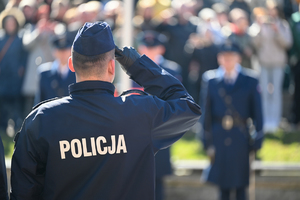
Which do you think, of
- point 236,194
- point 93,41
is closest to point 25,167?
point 93,41

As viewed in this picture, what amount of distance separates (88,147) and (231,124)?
3.42 m

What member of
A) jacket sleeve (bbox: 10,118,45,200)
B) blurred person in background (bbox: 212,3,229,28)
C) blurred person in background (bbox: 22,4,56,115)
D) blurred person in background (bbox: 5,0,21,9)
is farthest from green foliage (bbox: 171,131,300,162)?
jacket sleeve (bbox: 10,118,45,200)

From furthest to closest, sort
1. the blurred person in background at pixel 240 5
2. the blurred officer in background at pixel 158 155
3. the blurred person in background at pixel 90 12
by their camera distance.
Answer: the blurred person in background at pixel 240 5
the blurred person in background at pixel 90 12
the blurred officer in background at pixel 158 155

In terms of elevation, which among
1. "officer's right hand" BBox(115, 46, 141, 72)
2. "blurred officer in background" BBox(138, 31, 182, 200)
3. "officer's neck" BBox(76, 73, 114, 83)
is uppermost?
"officer's right hand" BBox(115, 46, 141, 72)

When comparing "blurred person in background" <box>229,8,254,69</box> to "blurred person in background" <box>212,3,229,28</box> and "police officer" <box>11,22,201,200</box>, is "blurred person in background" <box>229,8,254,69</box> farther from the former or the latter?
"police officer" <box>11,22,201,200</box>

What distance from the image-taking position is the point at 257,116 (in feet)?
18.0

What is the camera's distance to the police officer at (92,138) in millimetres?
2422

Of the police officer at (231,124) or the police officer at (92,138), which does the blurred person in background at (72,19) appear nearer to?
the police officer at (231,124)

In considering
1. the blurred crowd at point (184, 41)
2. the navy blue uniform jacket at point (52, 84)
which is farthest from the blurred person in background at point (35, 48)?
the navy blue uniform jacket at point (52, 84)

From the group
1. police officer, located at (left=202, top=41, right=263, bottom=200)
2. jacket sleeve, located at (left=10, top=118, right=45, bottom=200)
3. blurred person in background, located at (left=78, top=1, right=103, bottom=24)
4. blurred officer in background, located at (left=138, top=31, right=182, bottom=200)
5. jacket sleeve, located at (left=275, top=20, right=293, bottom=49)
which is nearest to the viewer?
jacket sleeve, located at (left=10, top=118, right=45, bottom=200)

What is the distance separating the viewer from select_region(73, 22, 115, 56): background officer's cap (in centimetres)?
251

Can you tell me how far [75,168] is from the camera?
95.7 inches

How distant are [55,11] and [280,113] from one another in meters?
4.16

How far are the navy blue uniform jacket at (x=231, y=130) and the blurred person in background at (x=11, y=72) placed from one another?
3811mm
